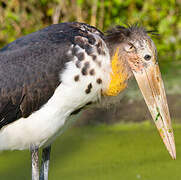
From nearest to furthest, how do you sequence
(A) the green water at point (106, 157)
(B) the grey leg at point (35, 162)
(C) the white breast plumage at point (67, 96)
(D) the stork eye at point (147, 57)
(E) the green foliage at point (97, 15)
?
(C) the white breast plumage at point (67, 96) < (D) the stork eye at point (147, 57) < (B) the grey leg at point (35, 162) < (A) the green water at point (106, 157) < (E) the green foliage at point (97, 15)

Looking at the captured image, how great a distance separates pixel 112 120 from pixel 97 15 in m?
2.55

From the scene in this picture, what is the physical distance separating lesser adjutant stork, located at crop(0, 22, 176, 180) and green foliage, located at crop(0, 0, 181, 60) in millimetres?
3739

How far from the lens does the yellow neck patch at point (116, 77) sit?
410 centimetres

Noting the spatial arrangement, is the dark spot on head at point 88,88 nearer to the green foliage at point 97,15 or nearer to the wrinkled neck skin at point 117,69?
the wrinkled neck skin at point 117,69

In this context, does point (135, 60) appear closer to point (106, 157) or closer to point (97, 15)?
point (106, 157)

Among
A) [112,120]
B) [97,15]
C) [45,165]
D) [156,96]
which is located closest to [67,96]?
[156,96]

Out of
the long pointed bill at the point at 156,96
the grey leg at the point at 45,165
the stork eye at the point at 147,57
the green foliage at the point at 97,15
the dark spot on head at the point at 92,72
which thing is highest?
the green foliage at the point at 97,15

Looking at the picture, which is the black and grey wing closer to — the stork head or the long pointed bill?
the stork head

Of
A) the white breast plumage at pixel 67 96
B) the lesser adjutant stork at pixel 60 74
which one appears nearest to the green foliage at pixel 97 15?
the lesser adjutant stork at pixel 60 74

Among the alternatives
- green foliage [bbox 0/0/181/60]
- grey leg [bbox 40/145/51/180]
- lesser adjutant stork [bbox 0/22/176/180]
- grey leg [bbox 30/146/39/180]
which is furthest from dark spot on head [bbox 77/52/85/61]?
green foliage [bbox 0/0/181/60]

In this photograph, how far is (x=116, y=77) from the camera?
4.12 meters

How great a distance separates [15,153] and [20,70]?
76.9 inches

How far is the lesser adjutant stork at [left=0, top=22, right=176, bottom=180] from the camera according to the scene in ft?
12.9

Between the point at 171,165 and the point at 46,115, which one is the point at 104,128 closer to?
the point at 171,165
